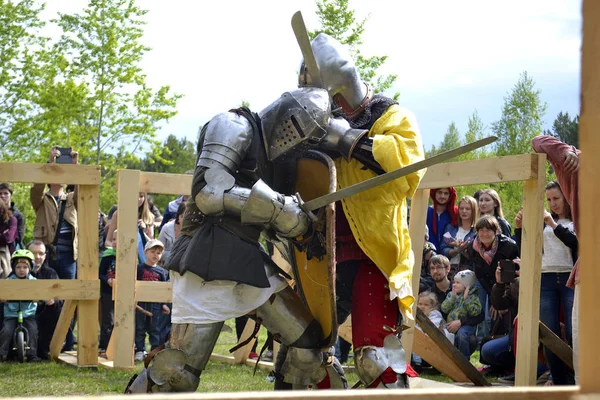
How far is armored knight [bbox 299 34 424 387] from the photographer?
3.82 metres

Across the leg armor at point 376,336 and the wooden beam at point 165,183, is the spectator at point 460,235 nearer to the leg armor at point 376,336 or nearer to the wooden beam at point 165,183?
the wooden beam at point 165,183

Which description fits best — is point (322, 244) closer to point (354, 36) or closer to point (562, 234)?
point (562, 234)

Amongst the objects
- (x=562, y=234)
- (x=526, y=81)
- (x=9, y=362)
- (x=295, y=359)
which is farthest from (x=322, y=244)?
(x=526, y=81)

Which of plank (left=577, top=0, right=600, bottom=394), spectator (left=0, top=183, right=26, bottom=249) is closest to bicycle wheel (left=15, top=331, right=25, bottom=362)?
spectator (left=0, top=183, right=26, bottom=249)

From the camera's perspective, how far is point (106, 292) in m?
7.81

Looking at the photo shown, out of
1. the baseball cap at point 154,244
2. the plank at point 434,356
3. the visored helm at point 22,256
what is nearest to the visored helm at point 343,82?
the plank at point 434,356

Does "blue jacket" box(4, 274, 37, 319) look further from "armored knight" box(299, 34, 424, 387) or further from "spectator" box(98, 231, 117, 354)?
"armored knight" box(299, 34, 424, 387)

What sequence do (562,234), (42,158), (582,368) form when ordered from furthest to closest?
(42,158)
(562,234)
(582,368)

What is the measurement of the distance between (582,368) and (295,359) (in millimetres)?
2691

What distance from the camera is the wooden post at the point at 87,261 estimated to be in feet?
21.3

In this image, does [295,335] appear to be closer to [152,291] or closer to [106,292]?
[152,291]

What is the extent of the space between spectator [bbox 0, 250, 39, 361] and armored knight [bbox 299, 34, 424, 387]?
3.71m

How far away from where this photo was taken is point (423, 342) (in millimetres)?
6078

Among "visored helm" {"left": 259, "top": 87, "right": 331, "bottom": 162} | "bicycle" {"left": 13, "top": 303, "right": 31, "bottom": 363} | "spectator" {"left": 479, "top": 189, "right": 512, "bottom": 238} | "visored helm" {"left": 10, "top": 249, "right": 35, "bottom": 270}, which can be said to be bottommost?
"bicycle" {"left": 13, "top": 303, "right": 31, "bottom": 363}
